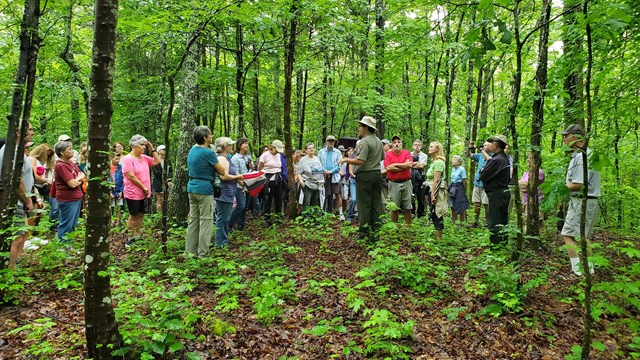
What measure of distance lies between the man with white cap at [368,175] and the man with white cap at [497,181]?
192cm

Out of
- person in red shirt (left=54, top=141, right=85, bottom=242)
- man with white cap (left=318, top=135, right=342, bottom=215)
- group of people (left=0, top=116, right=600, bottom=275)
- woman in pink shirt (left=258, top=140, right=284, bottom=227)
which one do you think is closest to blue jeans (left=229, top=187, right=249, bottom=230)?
group of people (left=0, top=116, right=600, bottom=275)

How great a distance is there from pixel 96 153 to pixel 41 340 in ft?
7.11

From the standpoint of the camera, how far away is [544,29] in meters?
5.73

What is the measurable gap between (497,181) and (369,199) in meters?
2.32

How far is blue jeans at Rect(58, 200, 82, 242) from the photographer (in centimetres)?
626

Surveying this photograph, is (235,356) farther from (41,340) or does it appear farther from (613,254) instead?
(613,254)

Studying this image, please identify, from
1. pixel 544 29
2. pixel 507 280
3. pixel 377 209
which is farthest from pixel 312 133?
pixel 507 280

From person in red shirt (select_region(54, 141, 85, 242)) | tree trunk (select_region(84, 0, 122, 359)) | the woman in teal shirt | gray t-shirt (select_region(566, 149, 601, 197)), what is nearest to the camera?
tree trunk (select_region(84, 0, 122, 359))

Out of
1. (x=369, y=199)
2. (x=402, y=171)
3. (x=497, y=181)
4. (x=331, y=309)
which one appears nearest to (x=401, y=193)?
(x=402, y=171)

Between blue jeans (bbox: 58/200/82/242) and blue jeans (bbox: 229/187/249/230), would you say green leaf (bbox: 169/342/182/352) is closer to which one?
blue jeans (bbox: 58/200/82/242)

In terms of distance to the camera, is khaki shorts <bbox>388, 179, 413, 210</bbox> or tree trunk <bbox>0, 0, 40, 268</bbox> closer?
tree trunk <bbox>0, 0, 40, 268</bbox>

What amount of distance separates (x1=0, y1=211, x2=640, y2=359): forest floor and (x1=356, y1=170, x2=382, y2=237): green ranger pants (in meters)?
0.60

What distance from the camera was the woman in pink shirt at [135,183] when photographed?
691 cm

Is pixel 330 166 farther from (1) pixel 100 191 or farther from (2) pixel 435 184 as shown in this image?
(1) pixel 100 191
